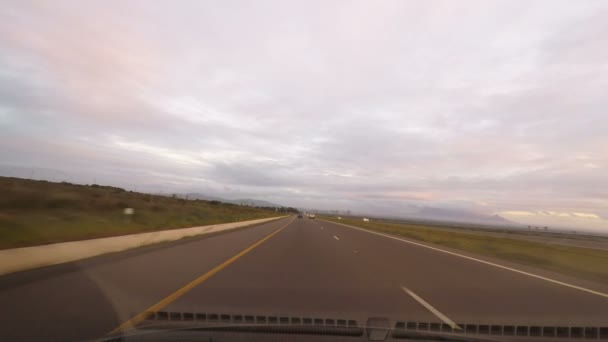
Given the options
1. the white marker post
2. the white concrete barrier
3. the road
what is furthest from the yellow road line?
the white marker post

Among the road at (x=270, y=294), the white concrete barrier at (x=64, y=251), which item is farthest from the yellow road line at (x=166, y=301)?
the white concrete barrier at (x=64, y=251)

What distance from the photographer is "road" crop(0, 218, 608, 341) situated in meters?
6.67

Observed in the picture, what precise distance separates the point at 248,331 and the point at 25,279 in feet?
21.2

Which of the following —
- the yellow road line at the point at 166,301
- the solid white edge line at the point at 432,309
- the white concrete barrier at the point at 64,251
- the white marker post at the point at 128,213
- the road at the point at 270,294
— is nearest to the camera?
the yellow road line at the point at 166,301

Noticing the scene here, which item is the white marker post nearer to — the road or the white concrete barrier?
the white concrete barrier

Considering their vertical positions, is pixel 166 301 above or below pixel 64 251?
below

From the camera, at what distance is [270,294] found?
8.44 metres

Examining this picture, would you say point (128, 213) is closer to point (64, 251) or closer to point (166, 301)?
point (64, 251)

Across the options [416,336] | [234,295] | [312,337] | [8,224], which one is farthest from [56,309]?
[8,224]

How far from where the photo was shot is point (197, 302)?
7.48 meters

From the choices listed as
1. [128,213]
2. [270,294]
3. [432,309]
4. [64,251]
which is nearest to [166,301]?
[270,294]

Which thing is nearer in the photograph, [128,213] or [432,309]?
[432,309]

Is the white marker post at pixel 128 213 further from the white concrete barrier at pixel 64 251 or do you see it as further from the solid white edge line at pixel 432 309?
the solid white edge line at pixel 432 309

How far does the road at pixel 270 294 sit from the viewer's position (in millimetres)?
6670
